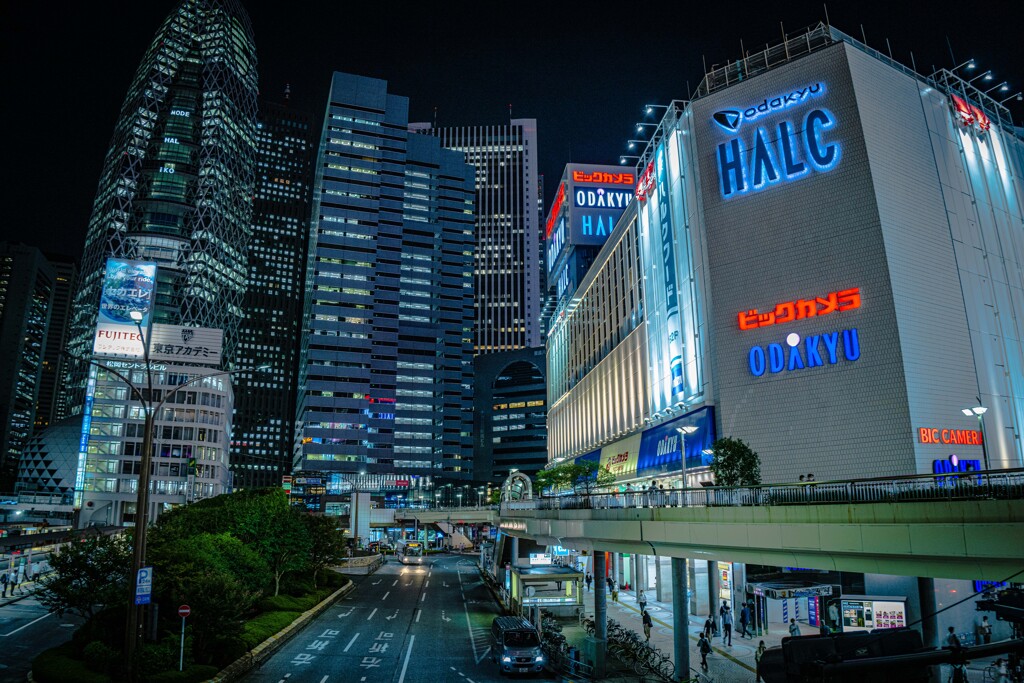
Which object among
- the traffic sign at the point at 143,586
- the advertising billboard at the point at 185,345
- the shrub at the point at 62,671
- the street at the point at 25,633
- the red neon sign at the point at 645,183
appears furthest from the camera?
the advertising billboard at the point at 185,345

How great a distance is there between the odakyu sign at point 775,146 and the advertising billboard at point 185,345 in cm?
9940

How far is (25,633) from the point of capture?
115 ft

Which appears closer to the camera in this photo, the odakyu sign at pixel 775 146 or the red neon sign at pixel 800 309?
the red neon sign at pixel 800 309

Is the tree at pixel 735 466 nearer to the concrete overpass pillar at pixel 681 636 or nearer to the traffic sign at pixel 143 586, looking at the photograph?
the concrete overpass pillar at pixel 681 636

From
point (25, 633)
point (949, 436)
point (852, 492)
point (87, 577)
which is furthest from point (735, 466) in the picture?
point (25, 633)

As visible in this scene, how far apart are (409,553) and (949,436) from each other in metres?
80.3

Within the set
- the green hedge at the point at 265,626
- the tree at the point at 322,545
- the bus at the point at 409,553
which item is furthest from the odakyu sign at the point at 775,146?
the bus at the point at 409,553

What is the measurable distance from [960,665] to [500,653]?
24715 millimetres

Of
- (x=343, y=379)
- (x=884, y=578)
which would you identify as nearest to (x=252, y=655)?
(x=884, y=578)

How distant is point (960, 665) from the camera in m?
8.03

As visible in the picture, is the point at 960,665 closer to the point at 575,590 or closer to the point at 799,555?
the point at 799,555

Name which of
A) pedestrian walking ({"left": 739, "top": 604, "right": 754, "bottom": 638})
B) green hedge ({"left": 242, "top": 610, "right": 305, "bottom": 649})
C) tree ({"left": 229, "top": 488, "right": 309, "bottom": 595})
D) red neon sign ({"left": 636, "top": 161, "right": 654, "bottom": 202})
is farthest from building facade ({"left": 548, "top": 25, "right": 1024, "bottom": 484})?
green hedge ({"left": 242, "top": 610, "right": 305, "bottom": 649})

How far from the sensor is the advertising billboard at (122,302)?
10444cm

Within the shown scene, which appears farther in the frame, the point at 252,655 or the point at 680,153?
the point at 680,153
